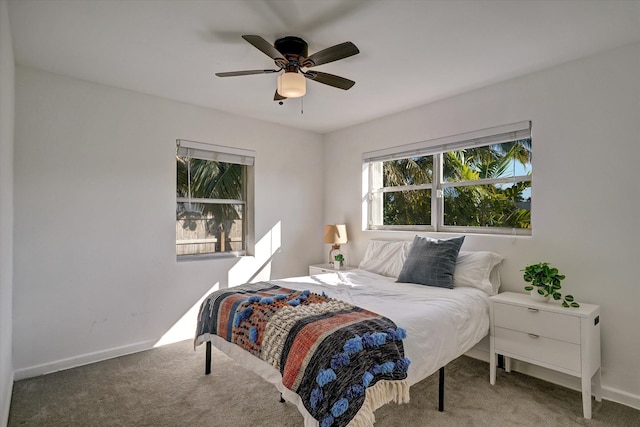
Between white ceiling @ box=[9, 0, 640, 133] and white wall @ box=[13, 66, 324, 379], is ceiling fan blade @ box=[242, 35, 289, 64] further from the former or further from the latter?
white wall @ box=[13, 66, 324, 379]

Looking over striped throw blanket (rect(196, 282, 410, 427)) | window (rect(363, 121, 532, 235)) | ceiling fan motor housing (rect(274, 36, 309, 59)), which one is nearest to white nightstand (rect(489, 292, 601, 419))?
window (rect(363, 121, 532, 235))

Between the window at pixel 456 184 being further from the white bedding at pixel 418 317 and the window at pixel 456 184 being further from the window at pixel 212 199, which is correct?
the window at pixel 212 199

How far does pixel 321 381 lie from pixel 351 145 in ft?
11.1

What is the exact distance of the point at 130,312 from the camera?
3223 millimetres

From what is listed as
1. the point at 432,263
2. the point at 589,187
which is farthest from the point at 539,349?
the point at 589,187

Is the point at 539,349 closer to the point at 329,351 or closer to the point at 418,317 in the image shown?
the point at 418,317

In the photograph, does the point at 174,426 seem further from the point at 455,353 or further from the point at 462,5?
the point at 462,5

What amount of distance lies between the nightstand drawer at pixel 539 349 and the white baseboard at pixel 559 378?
45cm

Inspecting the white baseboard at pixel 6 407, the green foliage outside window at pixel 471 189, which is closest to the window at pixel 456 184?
the green foliage outside window at pixel 471 189

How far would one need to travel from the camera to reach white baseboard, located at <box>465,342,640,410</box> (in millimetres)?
2322

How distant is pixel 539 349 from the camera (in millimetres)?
2369

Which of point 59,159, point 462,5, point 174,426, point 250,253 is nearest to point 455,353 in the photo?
point 174,426

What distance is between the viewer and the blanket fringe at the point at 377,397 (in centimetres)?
151

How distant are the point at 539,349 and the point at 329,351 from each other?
1676mm
